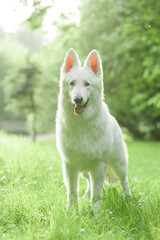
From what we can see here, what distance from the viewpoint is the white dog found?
3.54m

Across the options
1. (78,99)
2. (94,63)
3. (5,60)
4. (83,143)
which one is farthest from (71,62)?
(5,60)

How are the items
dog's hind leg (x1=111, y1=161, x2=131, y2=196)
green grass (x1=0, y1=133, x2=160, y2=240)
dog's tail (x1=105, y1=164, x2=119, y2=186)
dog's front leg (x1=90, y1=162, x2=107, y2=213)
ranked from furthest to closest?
dog's tail (x1=105, y1=164, x2=119, y2=186), dog's hind leg (x1=111, y1=161, x2=131, y2=196), dog's front leg (x1=90, y1=162, x2=107, y2=213), green grass (x1=0, y1=133, x2=160, y2=240)

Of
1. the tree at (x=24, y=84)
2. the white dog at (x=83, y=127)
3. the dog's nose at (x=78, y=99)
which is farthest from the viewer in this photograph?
the tree at (x=24, y=84)

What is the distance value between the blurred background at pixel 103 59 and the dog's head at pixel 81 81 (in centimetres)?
144

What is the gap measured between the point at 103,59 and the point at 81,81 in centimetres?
879

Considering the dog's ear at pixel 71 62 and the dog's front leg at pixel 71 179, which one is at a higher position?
the dog's ear at pixel 71 62

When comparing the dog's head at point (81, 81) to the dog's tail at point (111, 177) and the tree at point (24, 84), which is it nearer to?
the dog's tail at point (111, 177)

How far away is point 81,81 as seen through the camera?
3.47 m

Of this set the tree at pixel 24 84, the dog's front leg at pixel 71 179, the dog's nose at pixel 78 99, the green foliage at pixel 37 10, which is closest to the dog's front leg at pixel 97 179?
the dog's front leg at pixel 71 179

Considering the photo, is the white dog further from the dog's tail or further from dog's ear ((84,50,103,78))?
the dog's tail

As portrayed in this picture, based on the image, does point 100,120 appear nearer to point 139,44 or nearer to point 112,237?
point 112,237

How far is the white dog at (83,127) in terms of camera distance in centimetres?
354

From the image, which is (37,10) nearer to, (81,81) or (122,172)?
(81,81)

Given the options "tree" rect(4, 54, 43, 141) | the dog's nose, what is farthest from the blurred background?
the dog's nose
